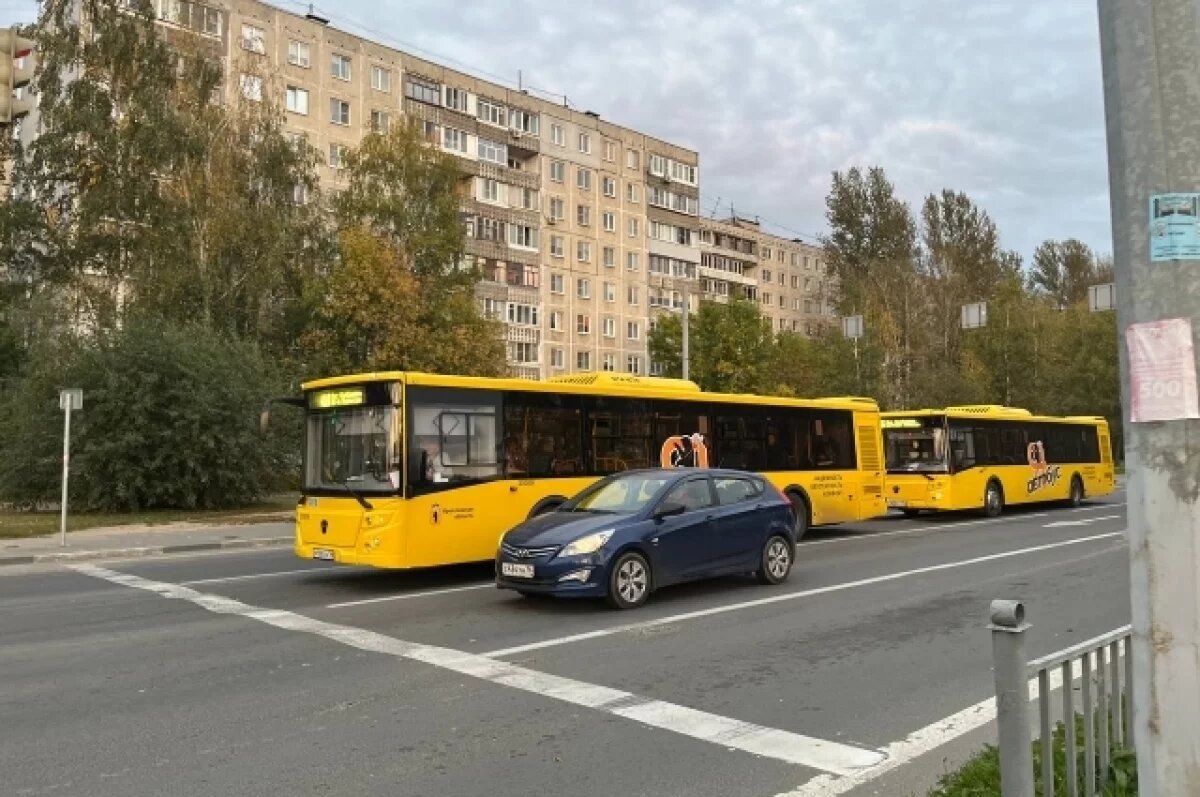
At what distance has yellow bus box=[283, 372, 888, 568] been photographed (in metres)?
12.5

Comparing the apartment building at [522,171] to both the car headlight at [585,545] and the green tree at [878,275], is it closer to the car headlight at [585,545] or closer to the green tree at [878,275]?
the green tree at [878,275]

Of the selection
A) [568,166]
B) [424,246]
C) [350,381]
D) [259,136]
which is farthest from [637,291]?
[350,381]

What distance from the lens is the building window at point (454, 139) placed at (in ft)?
188

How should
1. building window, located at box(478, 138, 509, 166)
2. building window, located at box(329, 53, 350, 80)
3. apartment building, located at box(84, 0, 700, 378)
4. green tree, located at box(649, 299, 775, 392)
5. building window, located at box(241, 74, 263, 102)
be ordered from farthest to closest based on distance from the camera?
1. building window, located at box(478, 138, 509, 166)
2. green tree, located at box(649, 299, 775, 392)
3. building window, located at box(329, 53, 350, 80)
4. apartment building, located at box(84, 0, 700, 378)
5. building window, located at box(241, 74, 263, 102)

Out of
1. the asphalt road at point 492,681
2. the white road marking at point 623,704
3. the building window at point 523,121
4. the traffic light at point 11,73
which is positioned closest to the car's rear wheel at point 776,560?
the asphalt road at point 492,681

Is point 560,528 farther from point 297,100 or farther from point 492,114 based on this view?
point 492,114

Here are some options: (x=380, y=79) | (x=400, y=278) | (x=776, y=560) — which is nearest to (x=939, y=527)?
(x=776, y=560)

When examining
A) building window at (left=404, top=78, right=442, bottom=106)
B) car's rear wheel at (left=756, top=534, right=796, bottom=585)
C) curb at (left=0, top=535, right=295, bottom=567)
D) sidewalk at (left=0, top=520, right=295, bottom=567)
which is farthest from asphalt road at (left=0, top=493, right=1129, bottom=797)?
building window at (left=404, top=78, right=442, bottom=106)

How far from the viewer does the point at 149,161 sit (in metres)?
35.4

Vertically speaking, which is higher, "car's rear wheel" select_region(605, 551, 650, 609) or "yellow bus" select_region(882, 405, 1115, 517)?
"yellow bus" select_region(882, 405, 1115, 517)

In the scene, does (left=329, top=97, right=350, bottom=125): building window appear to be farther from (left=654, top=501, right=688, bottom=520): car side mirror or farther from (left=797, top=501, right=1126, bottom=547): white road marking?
(left=654, top=501, right=688, bottom=520): car side mirror

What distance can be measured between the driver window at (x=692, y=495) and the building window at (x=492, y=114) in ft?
172

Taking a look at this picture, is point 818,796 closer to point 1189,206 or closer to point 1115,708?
point 1115,708

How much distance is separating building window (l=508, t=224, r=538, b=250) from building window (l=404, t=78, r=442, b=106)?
28.0ft
